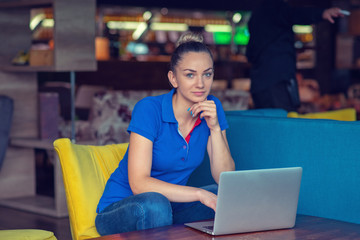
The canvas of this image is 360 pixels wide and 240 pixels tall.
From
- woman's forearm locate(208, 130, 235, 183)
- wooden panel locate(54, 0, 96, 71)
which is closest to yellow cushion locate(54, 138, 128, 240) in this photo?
woman's forearm locate(208, 130, 235, 183)

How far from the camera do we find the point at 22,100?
5230 mm

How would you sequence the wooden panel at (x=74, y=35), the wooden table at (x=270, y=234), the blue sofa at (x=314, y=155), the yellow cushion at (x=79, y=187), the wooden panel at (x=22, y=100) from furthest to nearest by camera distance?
the wooden panel at (x=22, y=100)
the wooden panel at (x=74, y=35)
the blue sofa at (x=314, y=155)
the yellow cushion at (x=79, y=187)
the wooden table at (x=270, y=234)

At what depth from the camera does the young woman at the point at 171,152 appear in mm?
2318

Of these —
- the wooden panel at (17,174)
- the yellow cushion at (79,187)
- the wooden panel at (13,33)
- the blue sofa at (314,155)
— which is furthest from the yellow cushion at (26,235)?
the wooden panel at (13,33)

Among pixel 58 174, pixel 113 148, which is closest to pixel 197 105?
pixel 113 148

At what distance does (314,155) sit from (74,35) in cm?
251

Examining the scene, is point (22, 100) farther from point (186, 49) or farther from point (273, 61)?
point (186, 49)

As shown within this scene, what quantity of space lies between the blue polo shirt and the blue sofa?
525mm

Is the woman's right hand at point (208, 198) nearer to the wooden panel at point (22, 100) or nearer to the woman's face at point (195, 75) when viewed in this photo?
the woman's face at point (195, 75)

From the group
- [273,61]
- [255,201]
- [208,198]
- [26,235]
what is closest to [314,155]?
[208,198]

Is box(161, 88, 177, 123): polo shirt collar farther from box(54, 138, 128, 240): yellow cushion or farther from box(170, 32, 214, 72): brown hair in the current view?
box(54, 138, 128, 240): yellow cushion

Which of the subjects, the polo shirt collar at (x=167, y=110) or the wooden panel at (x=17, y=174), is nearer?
the polo shirt collar at (x=167, y=110)

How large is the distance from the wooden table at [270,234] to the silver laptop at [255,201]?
28mm

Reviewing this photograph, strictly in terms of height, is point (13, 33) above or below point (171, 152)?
above
